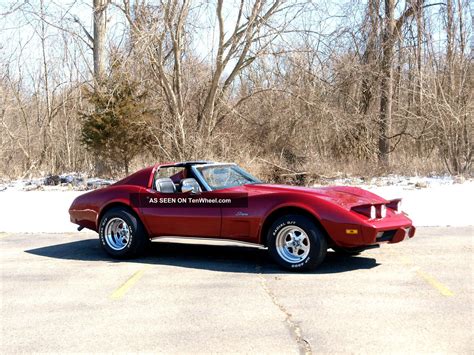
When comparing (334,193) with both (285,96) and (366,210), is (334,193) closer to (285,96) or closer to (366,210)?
(366,210)

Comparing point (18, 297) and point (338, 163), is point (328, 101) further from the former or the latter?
point (18, 297)

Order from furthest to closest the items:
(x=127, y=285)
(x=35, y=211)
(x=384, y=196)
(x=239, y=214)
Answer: (x=384, y=196)
(x=35, y=211)
(x=239, y=214)
(x=127, y=285)

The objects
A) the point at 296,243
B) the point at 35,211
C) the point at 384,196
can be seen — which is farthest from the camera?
the point at 384,196

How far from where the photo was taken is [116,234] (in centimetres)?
780

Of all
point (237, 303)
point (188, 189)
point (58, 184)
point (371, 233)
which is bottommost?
point (237, 303)

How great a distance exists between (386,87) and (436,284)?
1630 centimetres

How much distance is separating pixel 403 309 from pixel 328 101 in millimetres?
14281

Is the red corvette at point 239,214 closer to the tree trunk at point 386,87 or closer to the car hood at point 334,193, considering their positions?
the car hood at point 334,193

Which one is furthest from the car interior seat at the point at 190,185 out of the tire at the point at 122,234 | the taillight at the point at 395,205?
the taillight at the point at 395,205

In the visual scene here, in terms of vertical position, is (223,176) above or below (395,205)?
above

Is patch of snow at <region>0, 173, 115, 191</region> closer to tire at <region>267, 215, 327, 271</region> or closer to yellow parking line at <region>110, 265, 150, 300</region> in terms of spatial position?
yellow parking line at <region>110, 265, 150, 300</region>

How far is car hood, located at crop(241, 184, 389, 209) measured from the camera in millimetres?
6594

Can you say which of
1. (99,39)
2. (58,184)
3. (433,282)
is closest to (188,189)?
(433,282)

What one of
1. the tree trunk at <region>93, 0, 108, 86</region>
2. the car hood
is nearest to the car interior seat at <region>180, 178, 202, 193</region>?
the car hood
